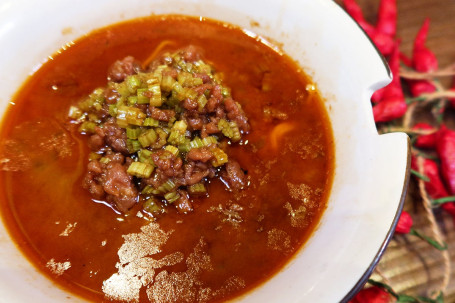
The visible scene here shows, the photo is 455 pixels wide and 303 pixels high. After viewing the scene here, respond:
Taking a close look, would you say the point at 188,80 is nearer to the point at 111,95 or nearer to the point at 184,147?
the point at 184,147

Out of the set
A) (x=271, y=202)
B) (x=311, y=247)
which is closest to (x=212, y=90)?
(x=271, y=202)

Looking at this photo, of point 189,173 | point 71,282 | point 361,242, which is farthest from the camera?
point 189,173

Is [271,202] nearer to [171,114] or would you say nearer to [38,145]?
[171,114]

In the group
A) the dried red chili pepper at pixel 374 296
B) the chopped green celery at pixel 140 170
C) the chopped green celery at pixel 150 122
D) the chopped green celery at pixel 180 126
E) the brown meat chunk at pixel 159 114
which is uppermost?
the brown meat chunk at pixel 159 114

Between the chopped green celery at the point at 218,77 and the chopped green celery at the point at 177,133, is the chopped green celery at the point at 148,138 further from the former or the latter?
the chopped green celery at the point at 218,77

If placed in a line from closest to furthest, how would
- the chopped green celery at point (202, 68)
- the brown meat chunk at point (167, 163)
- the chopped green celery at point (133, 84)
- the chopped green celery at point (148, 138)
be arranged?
1. the brown meat chunk at point (167, 163)
2. the chopped green celery at point (148, 138)
3. the chopped green celery at point (133, 84)
4. the chopped green celery at point (202, 68)

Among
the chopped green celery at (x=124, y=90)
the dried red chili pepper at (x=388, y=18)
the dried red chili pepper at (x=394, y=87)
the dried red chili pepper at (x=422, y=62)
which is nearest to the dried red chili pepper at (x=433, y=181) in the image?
the dried red chili pepper at (x=394, y=87)
